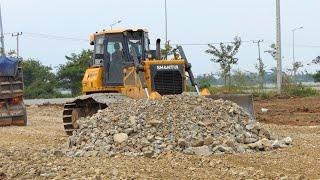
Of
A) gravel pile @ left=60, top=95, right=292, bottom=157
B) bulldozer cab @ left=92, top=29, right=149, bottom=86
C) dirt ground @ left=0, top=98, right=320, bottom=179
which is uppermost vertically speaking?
bulldozer cab @ left=92, top=29, right=149, bottom=86

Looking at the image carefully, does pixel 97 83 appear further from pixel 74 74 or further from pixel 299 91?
pixel 74 74

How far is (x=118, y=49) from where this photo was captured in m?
16.1

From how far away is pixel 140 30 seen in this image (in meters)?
16.1

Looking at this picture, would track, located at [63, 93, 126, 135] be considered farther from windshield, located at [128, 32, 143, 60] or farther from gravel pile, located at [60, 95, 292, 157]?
gravel pile, located at [60, 95, 292, 157]

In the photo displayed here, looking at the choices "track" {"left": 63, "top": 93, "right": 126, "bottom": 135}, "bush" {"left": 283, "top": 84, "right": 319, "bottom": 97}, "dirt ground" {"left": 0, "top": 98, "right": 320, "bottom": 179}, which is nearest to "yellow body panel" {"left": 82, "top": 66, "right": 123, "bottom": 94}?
"track" {"left": 63, "top": 93, "right": 126, "bottom": 135}

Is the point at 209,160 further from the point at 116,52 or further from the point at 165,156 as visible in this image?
the point at 116,52

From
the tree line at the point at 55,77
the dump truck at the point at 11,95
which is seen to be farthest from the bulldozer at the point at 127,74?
the tree line at the point at 55,77

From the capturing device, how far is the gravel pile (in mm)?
11030

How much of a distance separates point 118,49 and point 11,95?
5850 mm

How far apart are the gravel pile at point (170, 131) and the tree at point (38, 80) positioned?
4601cm

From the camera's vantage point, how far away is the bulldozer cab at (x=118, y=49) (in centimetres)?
1598

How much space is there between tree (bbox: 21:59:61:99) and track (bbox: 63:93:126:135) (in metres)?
42.0

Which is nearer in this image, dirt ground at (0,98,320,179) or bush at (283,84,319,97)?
dirt ground at (0,98,320,179)

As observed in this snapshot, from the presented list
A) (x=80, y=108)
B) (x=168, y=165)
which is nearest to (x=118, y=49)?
(x=80, y=108)
